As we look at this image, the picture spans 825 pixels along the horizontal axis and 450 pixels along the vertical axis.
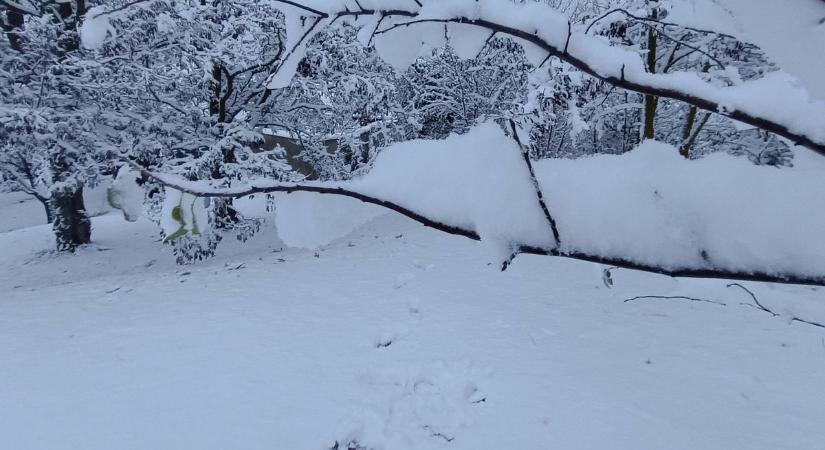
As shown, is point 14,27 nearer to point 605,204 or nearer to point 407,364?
point 407,364

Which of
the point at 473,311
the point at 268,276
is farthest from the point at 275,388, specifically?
the point at 268,276

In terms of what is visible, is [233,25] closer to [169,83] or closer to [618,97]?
[169,83]

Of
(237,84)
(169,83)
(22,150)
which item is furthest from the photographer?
(237,84)

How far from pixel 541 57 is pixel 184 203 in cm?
53

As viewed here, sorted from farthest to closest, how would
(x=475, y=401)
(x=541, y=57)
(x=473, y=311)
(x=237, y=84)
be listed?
1. (x=237, y=84)
2. (x=473, y=311)
3. (x=475, y=401)
4. (x=541, y=57)

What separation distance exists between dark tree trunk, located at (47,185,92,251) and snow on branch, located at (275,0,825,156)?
9493mm

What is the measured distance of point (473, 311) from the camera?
193 inches

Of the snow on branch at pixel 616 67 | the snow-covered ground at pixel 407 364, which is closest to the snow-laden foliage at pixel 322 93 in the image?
the snow on branch at pixel 616 67

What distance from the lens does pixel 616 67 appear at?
567 mm

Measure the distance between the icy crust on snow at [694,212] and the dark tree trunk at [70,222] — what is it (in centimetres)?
969

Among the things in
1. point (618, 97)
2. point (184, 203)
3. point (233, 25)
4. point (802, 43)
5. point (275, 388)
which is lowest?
point (275, 388)

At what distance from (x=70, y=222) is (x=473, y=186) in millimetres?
10139

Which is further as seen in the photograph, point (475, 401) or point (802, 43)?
point (475, 401)

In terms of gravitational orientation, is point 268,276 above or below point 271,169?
below
